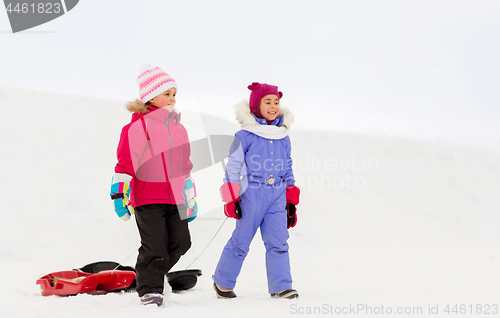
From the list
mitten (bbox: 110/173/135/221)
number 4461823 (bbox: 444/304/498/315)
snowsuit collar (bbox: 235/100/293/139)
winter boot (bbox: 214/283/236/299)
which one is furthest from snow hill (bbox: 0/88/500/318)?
mitten (bbox: 110/173/135/221)

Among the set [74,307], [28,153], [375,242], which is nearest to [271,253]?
[74,307]

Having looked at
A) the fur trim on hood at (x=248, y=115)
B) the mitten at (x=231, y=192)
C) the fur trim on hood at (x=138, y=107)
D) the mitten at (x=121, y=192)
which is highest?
the fur trim on hood at (x=138, y=107)

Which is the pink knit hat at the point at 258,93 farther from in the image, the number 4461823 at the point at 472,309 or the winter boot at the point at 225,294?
the number 4461823 at the point at 472,309

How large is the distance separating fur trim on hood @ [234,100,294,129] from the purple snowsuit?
101 millimetres

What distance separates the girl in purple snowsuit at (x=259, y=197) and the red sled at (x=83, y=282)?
0.73m

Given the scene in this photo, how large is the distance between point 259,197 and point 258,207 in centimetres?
7

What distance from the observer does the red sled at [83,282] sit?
315cm

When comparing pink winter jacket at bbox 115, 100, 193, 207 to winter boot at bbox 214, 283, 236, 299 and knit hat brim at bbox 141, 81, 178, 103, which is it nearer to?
knit hat brim at bbox 141, 81, 178, 103

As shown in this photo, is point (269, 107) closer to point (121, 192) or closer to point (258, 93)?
point (258, 93)

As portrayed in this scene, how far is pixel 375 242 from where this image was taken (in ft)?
22.6

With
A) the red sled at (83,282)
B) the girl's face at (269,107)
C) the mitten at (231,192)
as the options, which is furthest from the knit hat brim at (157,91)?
the red sled at (83,282)

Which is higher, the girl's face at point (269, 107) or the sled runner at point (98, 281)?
the girl's face at point (269, 107)

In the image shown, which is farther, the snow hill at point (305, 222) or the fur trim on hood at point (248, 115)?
the fur trim on hood at point (248, 115)

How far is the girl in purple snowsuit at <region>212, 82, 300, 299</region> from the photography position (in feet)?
10.8
